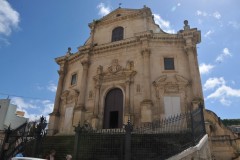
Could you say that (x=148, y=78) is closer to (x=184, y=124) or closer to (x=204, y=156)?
(x=184, y=124)

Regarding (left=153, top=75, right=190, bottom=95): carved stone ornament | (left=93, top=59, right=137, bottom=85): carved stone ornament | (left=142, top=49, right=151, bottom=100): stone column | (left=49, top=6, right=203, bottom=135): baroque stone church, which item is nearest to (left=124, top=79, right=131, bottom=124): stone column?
(left=49, top=6, right=203, bottom=135): baroque stone church

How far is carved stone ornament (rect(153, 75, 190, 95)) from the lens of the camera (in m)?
14.7

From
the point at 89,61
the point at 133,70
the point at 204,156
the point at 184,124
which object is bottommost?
the point at 204,156

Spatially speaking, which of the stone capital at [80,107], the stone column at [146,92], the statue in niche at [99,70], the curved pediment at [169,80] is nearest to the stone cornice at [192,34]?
the stone column at [146,92]

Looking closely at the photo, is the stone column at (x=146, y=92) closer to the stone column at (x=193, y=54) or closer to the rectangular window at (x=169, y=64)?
the rectangular window at (x=169, y=64)

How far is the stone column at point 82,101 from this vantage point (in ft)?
51.4

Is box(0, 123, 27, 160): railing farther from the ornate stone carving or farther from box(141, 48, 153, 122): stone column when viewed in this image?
the ornate stone carving

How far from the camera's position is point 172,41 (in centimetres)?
1664

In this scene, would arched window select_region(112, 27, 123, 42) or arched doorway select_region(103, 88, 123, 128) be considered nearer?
arched doorway select_region(103, 88, 123, 128)

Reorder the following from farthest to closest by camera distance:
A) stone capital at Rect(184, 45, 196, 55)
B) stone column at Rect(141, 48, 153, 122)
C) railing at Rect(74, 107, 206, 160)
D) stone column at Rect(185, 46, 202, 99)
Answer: stone capital at Rect(184, 45, 196, 55), stone column at Rect(185, 46, 202, 99), stone column at Rect(141, 48, 153, 122), railing at Rect(74, 107, 206, 160)

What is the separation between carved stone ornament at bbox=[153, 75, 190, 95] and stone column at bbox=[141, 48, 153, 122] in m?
0.65

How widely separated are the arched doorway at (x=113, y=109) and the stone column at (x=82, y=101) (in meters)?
1.79

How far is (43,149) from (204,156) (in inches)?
291

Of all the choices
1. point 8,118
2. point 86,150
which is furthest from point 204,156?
point 8,118
